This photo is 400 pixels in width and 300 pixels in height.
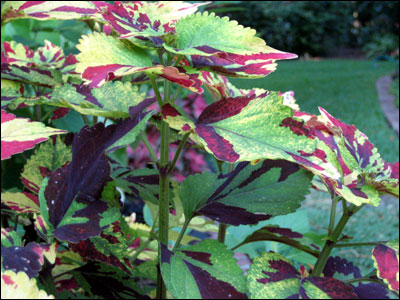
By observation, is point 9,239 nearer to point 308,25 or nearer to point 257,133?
point 257,133

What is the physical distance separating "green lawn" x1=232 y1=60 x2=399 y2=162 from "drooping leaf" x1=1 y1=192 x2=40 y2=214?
293cm

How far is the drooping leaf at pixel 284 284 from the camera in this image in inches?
18.2

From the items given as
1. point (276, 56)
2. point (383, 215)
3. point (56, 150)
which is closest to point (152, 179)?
point (56, 150)

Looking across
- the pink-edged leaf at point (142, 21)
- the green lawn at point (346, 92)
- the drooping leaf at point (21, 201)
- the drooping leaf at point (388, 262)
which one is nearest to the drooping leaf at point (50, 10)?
the pink-edged leaf at point (142, 21)

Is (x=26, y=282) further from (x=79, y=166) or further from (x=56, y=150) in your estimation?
(x=56, y=150)

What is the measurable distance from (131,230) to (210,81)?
11.6 inches

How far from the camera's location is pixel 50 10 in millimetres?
682

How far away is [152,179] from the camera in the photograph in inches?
25.2

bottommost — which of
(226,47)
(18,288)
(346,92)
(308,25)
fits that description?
(308,25)

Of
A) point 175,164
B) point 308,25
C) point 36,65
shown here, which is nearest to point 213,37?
point 175,164

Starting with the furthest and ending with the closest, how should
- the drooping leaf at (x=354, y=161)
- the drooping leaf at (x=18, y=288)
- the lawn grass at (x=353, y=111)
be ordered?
1. the lawn grass at (x=353, y=111)
2. the drooping leaf at (x=354, y=161)
3. the drooping leaf at (x=18, y=288)

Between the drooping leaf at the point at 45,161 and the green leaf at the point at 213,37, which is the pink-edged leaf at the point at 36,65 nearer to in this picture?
the drooping leaf at the point at 45,161

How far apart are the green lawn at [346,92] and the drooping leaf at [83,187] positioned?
295 cm

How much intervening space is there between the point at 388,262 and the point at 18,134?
0.39m
